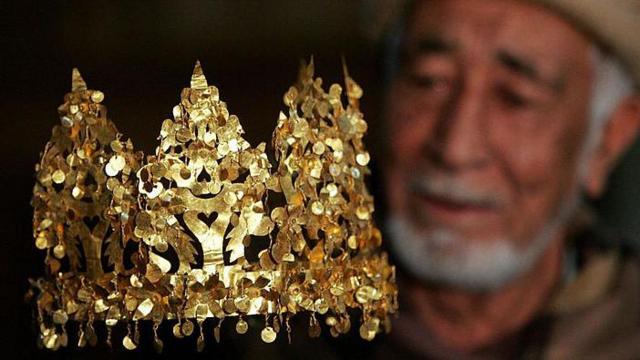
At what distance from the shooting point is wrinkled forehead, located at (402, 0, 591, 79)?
1.63 m

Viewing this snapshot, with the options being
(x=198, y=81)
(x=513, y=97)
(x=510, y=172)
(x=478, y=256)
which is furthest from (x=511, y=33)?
(x=198, y=81)

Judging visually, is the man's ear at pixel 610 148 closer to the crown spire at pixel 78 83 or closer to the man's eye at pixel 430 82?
the man's eye at pixel 430 82

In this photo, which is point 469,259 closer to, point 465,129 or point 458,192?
point 458,192

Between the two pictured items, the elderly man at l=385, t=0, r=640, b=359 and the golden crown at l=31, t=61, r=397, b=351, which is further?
the elderly man at l=385, t=0, r=640, b=359

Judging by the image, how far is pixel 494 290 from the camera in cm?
172

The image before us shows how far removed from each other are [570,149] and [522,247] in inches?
7.2

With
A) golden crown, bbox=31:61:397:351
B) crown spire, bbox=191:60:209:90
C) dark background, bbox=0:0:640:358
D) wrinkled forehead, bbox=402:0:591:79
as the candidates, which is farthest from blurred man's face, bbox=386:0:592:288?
crown spire, bbox=191:60:209:90

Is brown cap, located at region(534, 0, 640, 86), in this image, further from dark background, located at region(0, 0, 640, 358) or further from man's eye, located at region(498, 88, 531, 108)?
dark background, located at region(0, 0, 640, 358)

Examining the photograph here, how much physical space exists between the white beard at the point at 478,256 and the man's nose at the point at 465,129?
5.2 inches

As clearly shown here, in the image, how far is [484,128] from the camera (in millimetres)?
1654

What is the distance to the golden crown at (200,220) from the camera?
1.26 metres

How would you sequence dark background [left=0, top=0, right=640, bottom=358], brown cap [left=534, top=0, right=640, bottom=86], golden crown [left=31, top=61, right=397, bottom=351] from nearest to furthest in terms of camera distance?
golden crown [left=31, top=61, right=397, bottom=351], brown cap [left=534, top=0, right=640, bottom=86], dark background [left=0, top=0, right=640, bottom=358]

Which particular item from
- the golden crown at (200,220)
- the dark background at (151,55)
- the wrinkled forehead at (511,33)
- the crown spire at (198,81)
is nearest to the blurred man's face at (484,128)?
the wrinkled forehead at (511,33)

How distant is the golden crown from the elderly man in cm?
38
